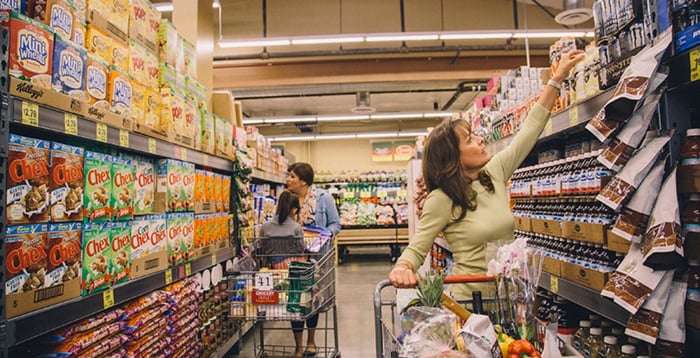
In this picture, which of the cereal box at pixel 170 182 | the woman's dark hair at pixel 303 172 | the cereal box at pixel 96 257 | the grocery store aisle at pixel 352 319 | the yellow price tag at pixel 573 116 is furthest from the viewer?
the woman's dark hair at pixel 303 172

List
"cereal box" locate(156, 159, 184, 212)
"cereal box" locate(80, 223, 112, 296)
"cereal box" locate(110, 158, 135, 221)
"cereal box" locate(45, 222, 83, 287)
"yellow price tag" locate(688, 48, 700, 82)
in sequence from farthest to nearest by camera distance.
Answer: "cereal box" locate(156, 159, 184, 212)
"cereal box" locate(110, 158, 135, 221)
"cereal box" locate(80, 223, 112, 296)
"cereal box" locate(45, 222, 83, 287)
"yellow price tag" locate(688, 48, 700, 82)

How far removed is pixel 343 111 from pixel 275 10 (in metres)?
6.27

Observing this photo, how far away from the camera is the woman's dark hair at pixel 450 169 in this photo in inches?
72.2

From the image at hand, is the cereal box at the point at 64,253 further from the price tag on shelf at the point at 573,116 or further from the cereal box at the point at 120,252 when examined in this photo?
the price tag on shelf at the point at 573,116

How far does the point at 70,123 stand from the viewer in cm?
164

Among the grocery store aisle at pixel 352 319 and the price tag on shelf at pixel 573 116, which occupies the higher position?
the price tag on shelf at pixel 573 116

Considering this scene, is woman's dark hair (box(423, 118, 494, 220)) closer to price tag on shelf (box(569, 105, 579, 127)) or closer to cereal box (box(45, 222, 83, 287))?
price tag on shelf (box(569, 105, 579, 127))

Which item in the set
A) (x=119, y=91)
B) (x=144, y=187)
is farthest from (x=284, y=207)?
(x=119, y=91)

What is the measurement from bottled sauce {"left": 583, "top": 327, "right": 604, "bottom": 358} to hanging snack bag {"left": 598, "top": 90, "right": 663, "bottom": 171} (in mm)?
815

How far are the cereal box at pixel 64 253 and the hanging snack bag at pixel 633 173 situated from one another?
6.42 ft

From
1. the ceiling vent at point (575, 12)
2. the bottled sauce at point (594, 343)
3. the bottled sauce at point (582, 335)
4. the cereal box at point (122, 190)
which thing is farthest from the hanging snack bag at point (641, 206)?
the ceiling vent at point (575, 12)

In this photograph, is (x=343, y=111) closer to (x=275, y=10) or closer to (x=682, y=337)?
(x=275, y=10)

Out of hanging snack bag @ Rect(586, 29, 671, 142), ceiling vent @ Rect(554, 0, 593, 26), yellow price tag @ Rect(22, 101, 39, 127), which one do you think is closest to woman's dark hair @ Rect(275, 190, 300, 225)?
yellow price tag @ Rect(22, 101, 39, 127)

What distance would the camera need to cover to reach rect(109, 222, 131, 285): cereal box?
6.40 ft
